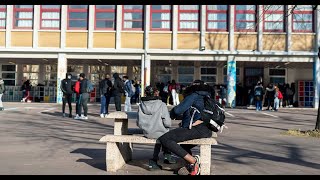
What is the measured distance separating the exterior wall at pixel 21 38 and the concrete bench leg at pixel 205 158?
79.5 feet

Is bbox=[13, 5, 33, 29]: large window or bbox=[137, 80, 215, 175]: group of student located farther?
bbox=[13, 5, 33, 29]: large window

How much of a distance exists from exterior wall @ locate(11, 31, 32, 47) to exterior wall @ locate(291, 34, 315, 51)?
1719 centimetres

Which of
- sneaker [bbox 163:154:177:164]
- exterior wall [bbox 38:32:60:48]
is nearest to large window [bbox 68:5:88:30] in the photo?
exterior wall [bbox 38:32:60:48]

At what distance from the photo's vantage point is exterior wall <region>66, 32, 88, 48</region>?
28.8 meters

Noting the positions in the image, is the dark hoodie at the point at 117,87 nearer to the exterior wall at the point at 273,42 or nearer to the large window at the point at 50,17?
the large window at the point at 50,17

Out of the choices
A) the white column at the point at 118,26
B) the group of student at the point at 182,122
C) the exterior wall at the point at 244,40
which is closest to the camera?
the group of student at the point at 182,122

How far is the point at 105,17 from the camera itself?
29.0 metres

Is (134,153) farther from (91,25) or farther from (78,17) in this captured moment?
(78,17)

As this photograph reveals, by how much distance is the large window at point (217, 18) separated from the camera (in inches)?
1128

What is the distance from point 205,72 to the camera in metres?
34.2

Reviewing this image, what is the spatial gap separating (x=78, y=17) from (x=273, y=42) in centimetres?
1289

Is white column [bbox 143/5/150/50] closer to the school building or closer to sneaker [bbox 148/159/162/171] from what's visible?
the school building

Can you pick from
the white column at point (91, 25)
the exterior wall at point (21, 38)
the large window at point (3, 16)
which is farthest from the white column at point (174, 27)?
the large window at point (3, 16)
